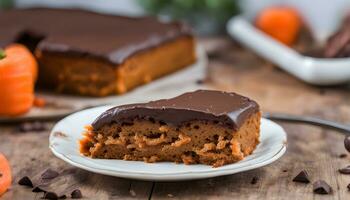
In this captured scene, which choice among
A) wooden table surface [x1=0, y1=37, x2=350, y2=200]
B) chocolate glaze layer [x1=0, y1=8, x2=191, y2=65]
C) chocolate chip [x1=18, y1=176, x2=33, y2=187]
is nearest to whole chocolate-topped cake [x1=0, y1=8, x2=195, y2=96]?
chocolate glaze layer [x1=0, y1=8, x2=191, y2=65]

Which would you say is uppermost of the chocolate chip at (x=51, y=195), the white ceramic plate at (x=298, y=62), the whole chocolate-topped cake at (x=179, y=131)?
the whole chocolate-topped cake at (x=179, y=131)

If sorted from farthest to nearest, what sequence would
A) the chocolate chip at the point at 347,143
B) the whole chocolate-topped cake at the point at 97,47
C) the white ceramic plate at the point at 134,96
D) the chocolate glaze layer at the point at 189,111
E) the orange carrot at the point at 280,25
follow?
the orange carrot at the point at 280,25, the whole chocolate-topped cake at the point at 97,47, the white ceramic plate at the point at 134,96, the chocolate chip at the point at 347,143, the chocolate glaze layer at the point at 189,111

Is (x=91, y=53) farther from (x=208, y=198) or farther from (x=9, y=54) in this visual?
(x=208, y=198)

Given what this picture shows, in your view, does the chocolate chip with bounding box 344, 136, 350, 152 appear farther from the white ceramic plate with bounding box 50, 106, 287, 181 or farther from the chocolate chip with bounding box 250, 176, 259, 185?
the chocolate chip with bounding box 250, 176, 259, 185

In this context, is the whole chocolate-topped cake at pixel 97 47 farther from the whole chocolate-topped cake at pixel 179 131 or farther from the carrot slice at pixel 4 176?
the carrot slice at pixel 4 176

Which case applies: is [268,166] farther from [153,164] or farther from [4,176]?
[4,176]

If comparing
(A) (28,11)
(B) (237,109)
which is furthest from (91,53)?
(B) (237,109)

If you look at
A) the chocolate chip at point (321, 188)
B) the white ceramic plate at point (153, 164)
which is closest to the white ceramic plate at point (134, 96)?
the white ceramic plate at point (153, 164)
